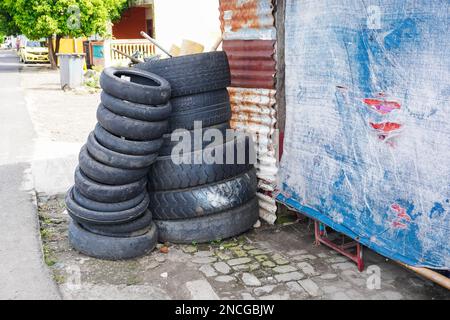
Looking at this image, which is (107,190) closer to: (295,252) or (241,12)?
(295,252)

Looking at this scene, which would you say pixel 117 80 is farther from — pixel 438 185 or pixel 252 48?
pixel 438 185

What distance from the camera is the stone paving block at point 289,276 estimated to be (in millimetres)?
4184

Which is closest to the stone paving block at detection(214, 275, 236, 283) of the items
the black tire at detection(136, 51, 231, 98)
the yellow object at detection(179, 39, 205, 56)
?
the black tire at detection(136, 51, 231, 98)

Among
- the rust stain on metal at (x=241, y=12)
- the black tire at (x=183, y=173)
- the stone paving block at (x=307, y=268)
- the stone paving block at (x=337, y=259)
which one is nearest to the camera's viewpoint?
the stone paving block at (x=307, y=268)

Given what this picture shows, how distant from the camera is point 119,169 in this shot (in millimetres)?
4395

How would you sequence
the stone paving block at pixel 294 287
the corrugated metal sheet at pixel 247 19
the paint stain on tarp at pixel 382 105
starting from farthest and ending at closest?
the corrugated metal sheet at pixel 247 19
the stone paving block at pixel 294 287
the paint stain on tarp at pixel 382 105

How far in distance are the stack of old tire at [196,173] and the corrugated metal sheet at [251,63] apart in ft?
1.47

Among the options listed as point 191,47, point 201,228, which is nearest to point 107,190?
point 201,228

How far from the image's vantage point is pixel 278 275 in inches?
168

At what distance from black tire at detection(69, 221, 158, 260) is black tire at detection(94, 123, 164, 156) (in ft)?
2.74

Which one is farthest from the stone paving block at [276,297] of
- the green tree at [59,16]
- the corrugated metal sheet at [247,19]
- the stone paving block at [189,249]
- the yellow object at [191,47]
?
the green tree at [59,16]

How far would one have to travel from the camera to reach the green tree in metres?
24.5

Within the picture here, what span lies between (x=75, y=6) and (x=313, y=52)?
22.7 m

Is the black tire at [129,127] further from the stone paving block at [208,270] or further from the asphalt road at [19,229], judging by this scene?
the asphalt road at [19,229]
